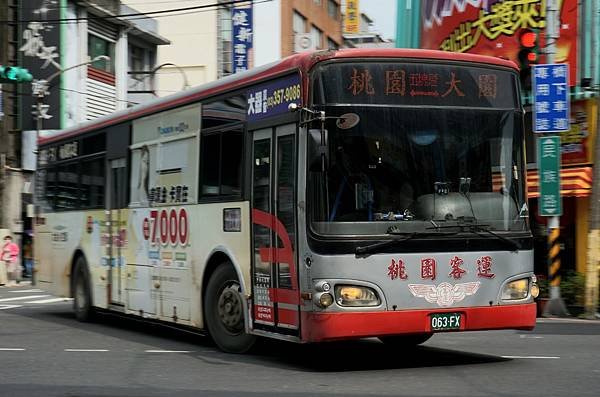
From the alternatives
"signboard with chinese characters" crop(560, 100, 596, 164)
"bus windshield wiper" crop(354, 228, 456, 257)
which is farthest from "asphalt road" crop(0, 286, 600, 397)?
"signboard with chinese characters" crop(560, 100, 596, 164)

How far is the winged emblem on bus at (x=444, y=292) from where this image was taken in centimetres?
888

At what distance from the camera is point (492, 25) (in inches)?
794

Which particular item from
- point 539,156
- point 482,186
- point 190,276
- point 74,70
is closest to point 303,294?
point 482,186

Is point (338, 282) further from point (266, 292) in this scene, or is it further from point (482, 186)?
point (482, 186)

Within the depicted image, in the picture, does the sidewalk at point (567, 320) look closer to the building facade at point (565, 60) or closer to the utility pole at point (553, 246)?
the utility pole at point (553, 246)

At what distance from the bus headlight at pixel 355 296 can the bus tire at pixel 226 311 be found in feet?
6.12

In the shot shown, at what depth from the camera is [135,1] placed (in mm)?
53062

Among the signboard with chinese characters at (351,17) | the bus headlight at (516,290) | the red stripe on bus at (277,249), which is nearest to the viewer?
the red stripe on bus at (277,249)

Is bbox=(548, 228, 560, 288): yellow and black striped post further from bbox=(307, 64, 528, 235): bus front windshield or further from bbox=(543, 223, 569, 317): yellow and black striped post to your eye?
bbox=(307, 64, 528, 235): bus front windshield

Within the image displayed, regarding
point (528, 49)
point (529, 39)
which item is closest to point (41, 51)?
point (528, 49)

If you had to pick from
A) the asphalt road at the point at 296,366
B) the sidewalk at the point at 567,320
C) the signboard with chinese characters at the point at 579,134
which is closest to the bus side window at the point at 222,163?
the asphalt road at the point at 296,366

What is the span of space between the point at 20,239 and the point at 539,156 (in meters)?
22.2

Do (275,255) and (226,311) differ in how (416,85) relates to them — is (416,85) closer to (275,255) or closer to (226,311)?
(275,255)

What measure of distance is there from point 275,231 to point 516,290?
255cm
